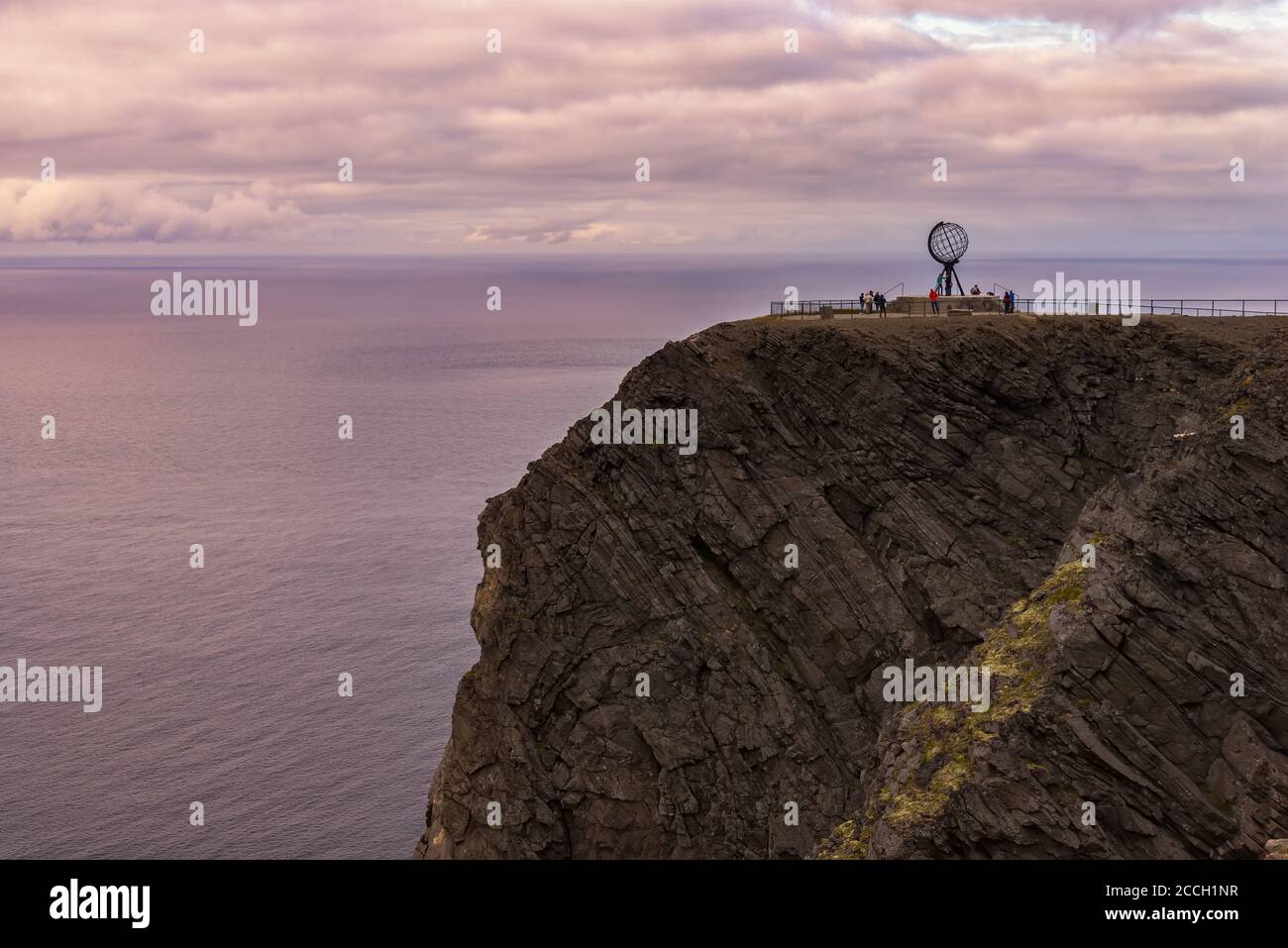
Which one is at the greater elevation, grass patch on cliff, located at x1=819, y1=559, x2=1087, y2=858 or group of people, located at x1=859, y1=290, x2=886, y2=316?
group of people, located at x1=859, y1=290, x2=886, y2=316

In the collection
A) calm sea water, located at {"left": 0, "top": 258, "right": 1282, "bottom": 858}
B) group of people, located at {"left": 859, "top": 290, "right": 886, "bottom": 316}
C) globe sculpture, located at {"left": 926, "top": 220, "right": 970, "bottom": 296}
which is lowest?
calm sea water, located at {"left": 0, "top": 258, "right": 1282, "bottom": 858}

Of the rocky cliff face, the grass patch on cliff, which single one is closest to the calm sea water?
the rocky cliff face

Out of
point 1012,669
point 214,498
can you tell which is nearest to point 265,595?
point 214,498

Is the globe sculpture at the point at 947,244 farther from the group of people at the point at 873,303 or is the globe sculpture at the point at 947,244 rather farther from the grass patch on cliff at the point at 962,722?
the grass patch on cliff at the point at 962,722

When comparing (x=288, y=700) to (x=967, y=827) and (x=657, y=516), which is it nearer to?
(x=657, y=516)

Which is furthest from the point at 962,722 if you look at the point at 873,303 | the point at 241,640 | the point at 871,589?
the point at 241,640

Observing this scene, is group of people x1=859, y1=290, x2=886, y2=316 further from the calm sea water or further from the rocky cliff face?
the calm sea water

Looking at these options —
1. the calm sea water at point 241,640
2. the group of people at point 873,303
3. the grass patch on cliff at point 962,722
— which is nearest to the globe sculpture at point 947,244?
the group of people at point 873,303
